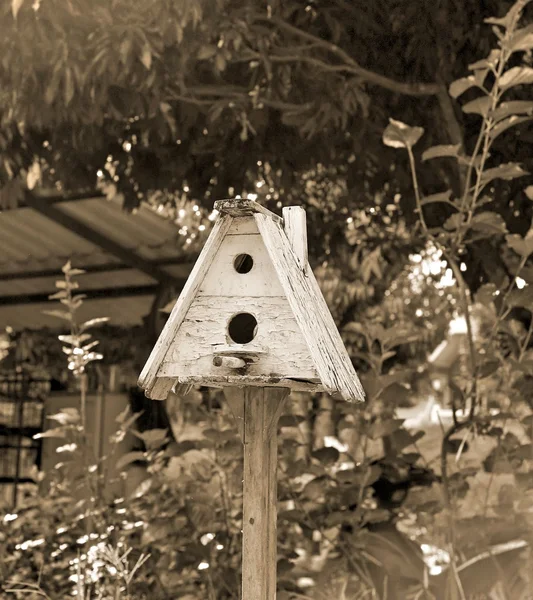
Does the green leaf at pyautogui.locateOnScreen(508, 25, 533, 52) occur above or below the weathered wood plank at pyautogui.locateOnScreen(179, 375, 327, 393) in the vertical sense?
above

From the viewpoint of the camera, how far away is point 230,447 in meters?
3.41

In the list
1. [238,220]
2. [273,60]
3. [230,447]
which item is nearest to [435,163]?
[273,60]

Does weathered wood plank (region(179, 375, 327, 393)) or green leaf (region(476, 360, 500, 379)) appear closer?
weathered wood plank (region(179, 375, 327, 393))

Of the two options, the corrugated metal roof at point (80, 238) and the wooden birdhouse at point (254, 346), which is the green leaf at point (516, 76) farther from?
the corrugated metal roof at point (80, 238)

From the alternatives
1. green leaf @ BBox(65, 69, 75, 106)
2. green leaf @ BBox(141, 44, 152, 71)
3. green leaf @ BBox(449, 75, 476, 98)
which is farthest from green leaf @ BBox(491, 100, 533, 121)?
green leaf @ BBox(65, 69, 75, 106)

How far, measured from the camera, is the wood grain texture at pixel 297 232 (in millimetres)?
2072

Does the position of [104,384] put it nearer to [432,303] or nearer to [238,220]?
[432,303]

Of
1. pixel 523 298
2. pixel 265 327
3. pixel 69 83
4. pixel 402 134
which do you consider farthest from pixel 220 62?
pixel 265 327

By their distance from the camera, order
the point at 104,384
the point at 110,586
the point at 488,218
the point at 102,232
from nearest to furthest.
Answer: the point at 488,218, the point at 110,586, the point at 102,232, the point at 104,384

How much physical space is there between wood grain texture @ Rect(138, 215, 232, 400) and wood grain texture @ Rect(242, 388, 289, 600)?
219 mm

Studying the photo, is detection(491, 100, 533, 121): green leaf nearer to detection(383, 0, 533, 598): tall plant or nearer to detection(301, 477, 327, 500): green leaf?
detection(383, 0, 533, 598): tall plant

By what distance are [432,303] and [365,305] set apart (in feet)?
2.29

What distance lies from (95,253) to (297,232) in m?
4.63

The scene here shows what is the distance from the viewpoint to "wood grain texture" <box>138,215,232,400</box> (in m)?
1.96
